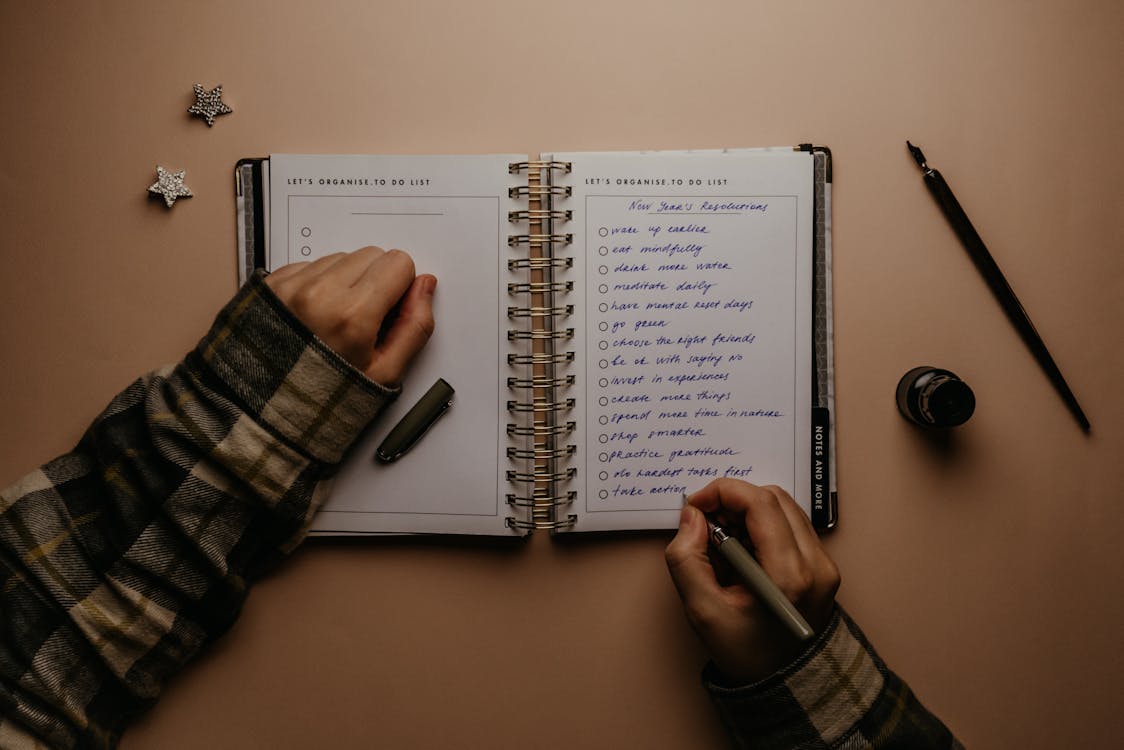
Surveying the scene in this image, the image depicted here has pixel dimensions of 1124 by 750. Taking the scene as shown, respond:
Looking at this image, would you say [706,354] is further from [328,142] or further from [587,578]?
[328,142]

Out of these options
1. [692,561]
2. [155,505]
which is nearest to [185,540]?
[155,505]

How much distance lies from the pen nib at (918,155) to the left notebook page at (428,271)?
1.51 feet

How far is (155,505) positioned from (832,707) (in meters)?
Result: 0.70

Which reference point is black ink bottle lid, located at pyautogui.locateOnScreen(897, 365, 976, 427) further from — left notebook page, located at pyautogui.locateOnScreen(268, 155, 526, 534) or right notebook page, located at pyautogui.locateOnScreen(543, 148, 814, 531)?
left notebook page, located at pyautogui.locateOnScreen(268, 155, 526, 534)

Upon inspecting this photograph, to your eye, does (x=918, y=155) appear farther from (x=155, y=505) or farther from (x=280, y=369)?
(x=155, y=505)

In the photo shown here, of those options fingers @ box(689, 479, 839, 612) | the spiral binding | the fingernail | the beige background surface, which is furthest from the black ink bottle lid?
the spiral binding

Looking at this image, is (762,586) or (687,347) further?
(687,347)

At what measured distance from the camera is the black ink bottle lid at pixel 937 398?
2.08 ft

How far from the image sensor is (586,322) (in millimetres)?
682

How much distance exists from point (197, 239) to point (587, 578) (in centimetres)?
60

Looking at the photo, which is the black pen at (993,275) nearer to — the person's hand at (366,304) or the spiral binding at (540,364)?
the spiral binding at (540,364)

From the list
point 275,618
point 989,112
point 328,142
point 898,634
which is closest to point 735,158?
point 989,112

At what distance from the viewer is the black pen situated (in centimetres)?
70

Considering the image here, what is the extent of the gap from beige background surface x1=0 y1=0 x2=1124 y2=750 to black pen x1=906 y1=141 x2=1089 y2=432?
0.06ft
